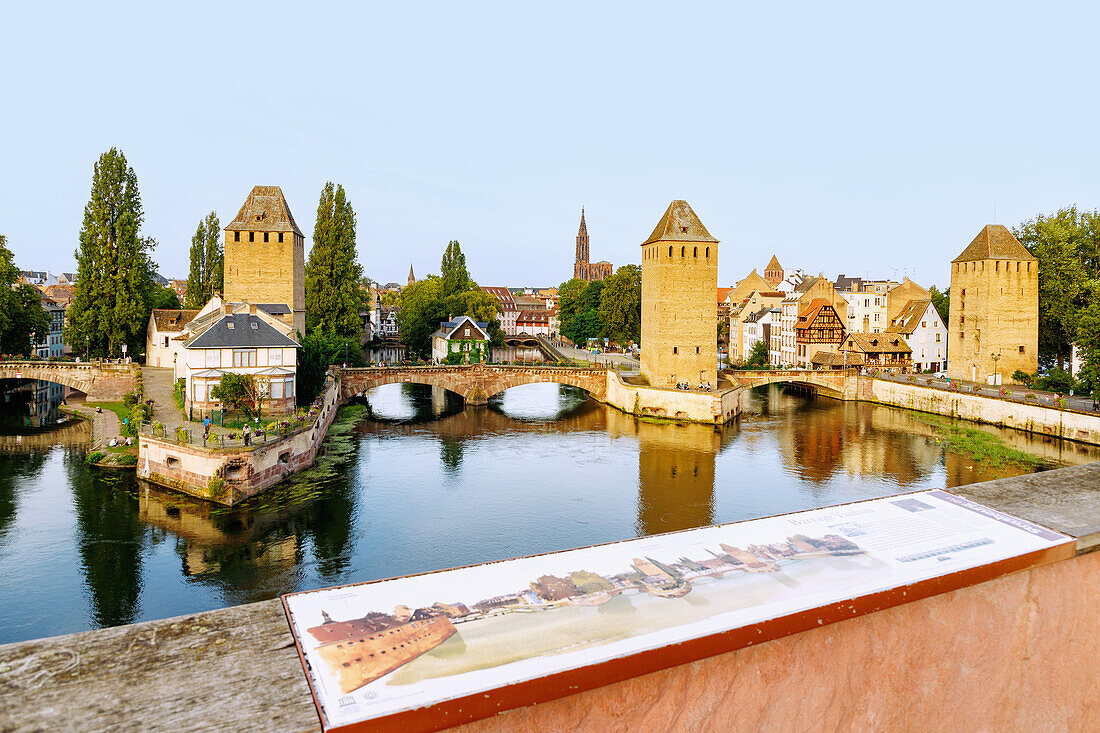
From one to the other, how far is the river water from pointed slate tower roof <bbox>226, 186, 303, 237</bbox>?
10.3 m

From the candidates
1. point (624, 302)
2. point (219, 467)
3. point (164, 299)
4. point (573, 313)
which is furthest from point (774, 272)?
point (219, 467)

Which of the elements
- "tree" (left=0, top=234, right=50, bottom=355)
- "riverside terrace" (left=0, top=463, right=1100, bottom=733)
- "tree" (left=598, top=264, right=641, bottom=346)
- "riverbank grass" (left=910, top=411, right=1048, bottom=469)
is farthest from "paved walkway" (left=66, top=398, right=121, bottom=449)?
"tree" (left=598, top=264, right=641, bottom=346)

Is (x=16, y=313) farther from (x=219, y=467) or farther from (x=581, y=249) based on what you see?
(x=581, y=249)

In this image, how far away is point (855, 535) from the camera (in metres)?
5.45

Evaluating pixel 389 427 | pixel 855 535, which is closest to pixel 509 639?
pixel 855 535

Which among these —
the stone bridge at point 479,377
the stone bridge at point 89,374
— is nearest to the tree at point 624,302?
the stone bridge at point 479,377

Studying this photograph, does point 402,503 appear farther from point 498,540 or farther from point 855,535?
point 855,535

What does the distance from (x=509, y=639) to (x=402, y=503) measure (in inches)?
570

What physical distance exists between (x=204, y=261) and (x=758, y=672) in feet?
145

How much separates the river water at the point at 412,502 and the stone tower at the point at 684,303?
4419 millimetres

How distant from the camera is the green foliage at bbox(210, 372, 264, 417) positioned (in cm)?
2142

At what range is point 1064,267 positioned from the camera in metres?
33.7

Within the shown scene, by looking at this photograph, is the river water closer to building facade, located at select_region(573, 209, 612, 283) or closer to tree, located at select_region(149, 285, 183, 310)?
tree, located at select_region(149, 285, 183, 310)

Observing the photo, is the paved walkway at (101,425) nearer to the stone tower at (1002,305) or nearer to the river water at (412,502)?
the river water at (412,502)
